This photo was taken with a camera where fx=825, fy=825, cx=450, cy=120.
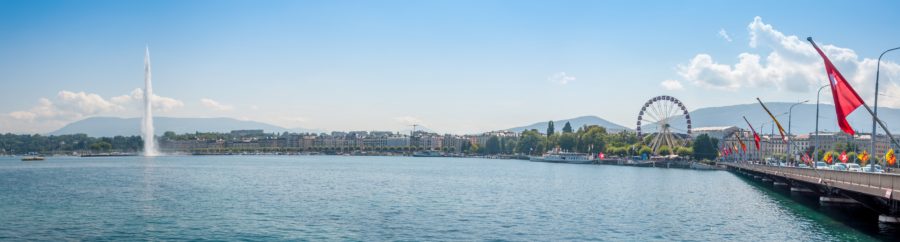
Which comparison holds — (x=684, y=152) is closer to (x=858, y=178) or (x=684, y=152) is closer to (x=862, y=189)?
(x=858, y=178)

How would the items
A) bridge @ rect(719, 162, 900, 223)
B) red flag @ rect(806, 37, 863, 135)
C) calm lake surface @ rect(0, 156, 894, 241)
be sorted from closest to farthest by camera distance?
red flag @ rect(806, 37, 863, 135) < bridge @ rect(719, 162, 900, 223) < calm lake surface @ rect(0, 156, 894, 241)

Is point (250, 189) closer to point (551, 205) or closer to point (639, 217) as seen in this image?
point (551, 205)

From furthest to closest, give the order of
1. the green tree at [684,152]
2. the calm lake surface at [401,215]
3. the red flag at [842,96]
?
1. the green tree at [684,152]
2. the calm lake surface at [401,215]
3. the red flag at [842,96]

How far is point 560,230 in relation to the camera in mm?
43188

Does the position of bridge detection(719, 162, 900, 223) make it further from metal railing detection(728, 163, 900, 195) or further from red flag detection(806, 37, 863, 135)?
red flag detection(806, 37, 863, 135)

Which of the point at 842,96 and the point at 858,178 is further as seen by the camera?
the point at 858,178

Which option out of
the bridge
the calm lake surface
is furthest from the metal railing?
the calm lake surface

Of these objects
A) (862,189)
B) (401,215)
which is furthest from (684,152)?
(862,189)

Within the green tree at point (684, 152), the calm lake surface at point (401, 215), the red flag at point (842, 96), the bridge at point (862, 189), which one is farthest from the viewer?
the green tree at point (684, 152)

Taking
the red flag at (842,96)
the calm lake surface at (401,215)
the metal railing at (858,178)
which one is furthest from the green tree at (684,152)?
the red flag at (842,96)

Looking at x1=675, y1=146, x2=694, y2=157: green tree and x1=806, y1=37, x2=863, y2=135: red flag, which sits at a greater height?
x1=806, y1=37, x2=863, y2=135: red flag

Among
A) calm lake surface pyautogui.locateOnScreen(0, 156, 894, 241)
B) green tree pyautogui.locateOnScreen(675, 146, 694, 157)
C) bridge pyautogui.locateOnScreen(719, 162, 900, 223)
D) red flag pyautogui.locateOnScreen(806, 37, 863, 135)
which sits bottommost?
calm lake surface pyautogui.locateOnScreen(0, 156, 894, 241)

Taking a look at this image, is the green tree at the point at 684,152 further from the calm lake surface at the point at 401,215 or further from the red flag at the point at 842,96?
the red flag at the point at 842,96

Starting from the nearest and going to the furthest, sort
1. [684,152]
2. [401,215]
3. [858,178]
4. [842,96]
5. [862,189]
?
1. [842,96]
2. [862,189]
3. [858,178]
4. [401,215]
5. [684,152]
